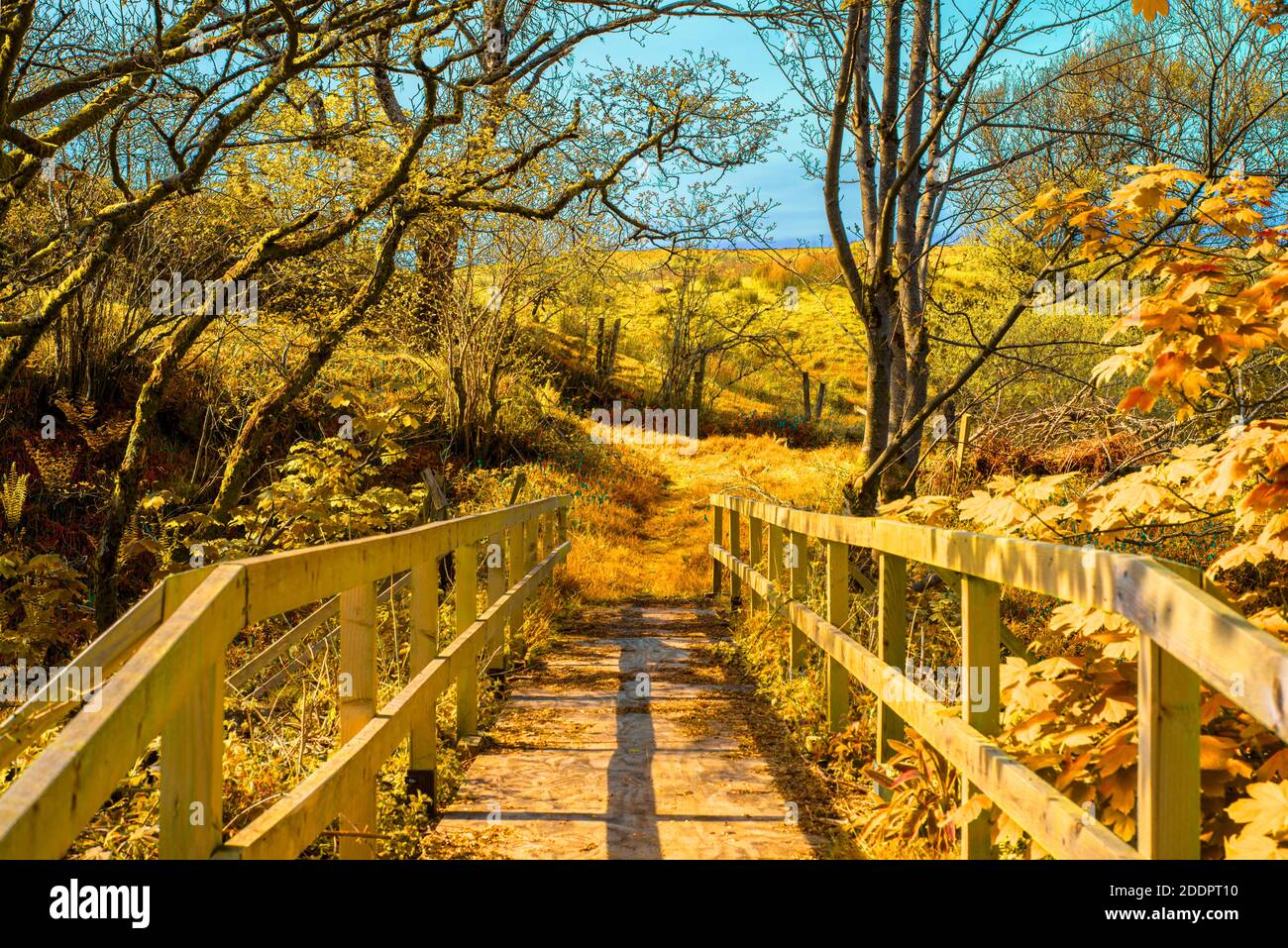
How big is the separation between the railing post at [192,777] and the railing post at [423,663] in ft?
6.79

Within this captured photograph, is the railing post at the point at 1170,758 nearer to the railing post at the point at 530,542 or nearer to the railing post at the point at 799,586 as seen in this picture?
the railing post at the point at 799,586

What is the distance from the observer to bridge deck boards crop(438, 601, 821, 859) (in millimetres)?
3871

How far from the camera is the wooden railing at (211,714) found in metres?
1.62

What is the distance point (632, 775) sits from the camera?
4730 millimetres

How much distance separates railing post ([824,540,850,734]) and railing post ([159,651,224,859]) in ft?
10.7

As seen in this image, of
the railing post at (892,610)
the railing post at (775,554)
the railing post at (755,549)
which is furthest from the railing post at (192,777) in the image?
the railing post at (755,549)

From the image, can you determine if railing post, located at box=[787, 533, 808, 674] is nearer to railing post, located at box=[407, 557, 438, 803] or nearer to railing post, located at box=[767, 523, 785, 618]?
railing post, located at box=[767, 523, 785, 618]

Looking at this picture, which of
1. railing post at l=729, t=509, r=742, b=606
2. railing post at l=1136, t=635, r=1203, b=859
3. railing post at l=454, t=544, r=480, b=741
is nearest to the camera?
railing post at l=1136, t=635, r=1203, b=859

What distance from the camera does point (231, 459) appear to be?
839cm

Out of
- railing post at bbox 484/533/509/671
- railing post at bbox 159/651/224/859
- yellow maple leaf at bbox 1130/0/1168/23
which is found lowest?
railing post at bbox 484/533/509/671

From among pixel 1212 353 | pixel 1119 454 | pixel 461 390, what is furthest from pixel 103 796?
pixel 461 390

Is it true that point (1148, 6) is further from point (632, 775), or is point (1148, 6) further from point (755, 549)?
point (755, 549)

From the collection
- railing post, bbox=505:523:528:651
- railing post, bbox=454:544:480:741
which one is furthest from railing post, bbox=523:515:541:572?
railing post, bbox=454:544:480:741

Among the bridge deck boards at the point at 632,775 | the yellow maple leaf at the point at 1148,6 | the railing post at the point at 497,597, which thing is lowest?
the bridge deck boards at the point at 632,775
